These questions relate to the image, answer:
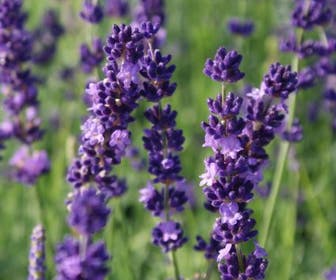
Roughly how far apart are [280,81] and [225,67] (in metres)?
0.25

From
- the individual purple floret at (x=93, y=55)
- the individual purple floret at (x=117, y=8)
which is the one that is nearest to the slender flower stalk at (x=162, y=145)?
the individual purple floret at (x=93, y=55)

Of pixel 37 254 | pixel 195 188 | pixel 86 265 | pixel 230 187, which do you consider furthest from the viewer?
pixel 195 188

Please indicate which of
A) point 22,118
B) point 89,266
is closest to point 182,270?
point 22,118

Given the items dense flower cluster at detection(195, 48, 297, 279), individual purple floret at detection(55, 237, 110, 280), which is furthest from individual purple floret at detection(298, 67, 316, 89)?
individual purple floret at detection(55, 237, 110, 280)

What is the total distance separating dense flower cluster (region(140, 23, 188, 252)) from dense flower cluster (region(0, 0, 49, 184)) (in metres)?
1.05

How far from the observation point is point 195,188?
15.8 ft

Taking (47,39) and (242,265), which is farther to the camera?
(47,39)

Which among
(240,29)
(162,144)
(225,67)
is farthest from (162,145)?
(240,29)

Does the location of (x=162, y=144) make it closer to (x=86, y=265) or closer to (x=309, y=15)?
(x=86, y=265)

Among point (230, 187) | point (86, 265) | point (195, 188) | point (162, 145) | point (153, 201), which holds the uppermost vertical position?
point (195, 188)

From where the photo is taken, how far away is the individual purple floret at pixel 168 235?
2.51 m

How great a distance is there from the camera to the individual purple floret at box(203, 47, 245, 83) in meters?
2.16

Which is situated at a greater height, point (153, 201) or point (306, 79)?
point (306, 79)

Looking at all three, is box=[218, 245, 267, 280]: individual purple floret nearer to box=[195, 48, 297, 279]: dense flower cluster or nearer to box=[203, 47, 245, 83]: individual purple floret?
box=[195, 48, 297, 279]: dense flower cluster
